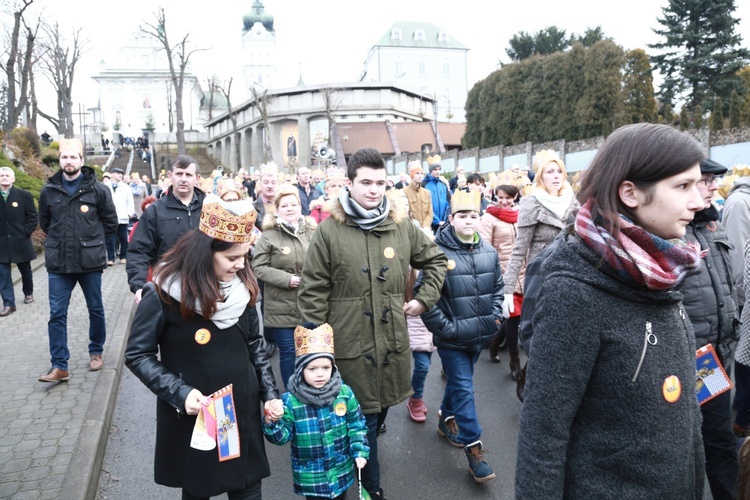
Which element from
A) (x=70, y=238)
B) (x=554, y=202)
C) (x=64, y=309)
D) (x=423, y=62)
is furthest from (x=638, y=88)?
(x=423, y=62)

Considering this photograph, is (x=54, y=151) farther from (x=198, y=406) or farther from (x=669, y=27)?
(x=669, y=27)

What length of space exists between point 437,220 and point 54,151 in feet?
70.2

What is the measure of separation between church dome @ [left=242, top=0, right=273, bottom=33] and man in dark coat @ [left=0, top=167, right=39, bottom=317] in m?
112

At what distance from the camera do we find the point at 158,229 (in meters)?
5.17

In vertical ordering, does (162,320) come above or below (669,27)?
below

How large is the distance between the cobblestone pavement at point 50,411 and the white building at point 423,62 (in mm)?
89320

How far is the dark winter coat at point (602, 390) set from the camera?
1715 mm

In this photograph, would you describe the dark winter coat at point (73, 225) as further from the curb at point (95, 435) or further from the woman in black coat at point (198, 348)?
the woman in black coat at point (198, 348)

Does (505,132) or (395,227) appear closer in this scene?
(395,227)

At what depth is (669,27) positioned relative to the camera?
39656 millimetres

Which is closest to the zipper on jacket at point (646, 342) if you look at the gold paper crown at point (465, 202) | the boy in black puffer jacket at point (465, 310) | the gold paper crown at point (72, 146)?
the boy in black puffer jacket at point (465, 310)

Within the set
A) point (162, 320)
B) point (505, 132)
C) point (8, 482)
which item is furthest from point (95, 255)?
point (505, 132)

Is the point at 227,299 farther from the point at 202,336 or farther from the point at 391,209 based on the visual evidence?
the point at 391,209

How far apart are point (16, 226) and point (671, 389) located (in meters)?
9.59
